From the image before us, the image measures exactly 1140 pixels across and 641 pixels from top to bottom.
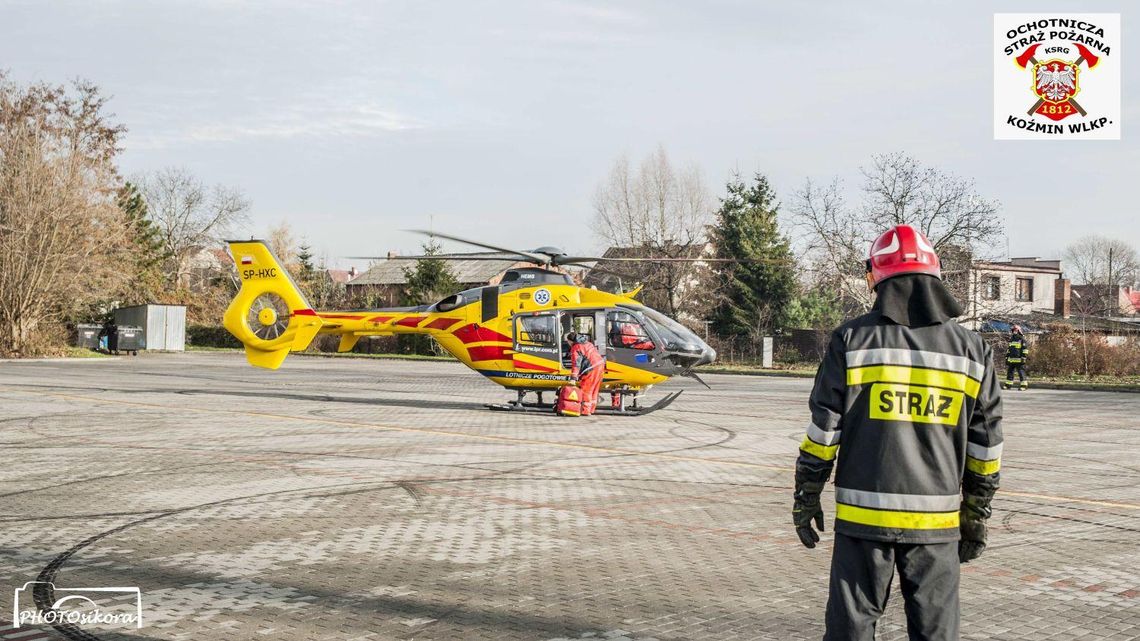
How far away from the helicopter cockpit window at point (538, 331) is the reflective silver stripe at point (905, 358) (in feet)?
50.4

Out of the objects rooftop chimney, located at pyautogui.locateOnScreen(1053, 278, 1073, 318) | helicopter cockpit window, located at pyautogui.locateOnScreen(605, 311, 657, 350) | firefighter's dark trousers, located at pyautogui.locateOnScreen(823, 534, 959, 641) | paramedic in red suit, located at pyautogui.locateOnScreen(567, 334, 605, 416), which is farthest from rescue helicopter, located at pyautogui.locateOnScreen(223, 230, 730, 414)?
rooftop chimney, located at pyautogui.locateOnScreen(1053, 278, 1073, 318)

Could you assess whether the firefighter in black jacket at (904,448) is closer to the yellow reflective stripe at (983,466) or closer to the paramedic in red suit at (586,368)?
the yellow reflective stripe at (983,466)

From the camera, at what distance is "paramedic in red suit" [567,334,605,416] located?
1881 cm

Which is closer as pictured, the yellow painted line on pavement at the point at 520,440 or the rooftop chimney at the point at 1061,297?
the yellow painted line on pavement at the point at 520,440

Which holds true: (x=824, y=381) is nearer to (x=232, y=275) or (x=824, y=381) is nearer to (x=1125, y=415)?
(x=1125, y=415)

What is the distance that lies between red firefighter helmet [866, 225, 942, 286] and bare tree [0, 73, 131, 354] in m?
46.0

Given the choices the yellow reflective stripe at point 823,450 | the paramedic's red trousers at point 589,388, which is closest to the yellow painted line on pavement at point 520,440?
the paramedic's red trousers at point 589,388

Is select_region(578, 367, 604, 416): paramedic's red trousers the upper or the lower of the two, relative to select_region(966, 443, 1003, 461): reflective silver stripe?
lower

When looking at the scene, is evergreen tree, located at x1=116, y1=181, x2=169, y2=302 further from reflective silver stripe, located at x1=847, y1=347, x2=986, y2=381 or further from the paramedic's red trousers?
reflective silver stripe, located at x1=847, y1=347, x2=986, y2=381

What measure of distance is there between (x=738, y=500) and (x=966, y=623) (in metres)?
4.18

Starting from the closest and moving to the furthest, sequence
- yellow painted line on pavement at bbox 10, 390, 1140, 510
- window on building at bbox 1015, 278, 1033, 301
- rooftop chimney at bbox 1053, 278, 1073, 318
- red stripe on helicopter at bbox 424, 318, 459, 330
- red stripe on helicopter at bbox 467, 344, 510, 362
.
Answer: yellow painted line on pavement at bbox 10, 390, 1140, 510
red stripe on helicopter at bbox 467, 344, 510, 362
red stripe on helicopter at bbox 424, 318, 459, 330
window on building at bbox 1015, 278, 1033, 301
rooftop chimney at bbox 1053, 278, 1073, 318

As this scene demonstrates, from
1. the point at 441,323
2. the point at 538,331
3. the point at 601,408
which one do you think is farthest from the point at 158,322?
the point at 601,408

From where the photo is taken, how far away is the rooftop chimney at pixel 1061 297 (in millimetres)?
65000

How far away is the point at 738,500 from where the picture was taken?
991cm
